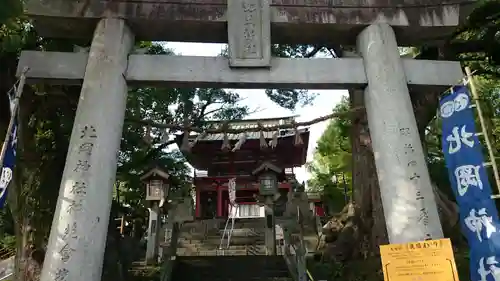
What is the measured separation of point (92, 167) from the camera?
14.9ft

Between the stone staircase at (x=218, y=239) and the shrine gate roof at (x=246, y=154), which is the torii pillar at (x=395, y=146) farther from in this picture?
the shrine gate roof at (x=246, y=154)

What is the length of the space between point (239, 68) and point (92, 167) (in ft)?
6.85

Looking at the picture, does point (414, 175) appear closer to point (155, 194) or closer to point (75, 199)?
point (75, 199)

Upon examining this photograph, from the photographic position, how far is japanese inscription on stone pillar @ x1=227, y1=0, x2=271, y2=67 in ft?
Result: 17.3

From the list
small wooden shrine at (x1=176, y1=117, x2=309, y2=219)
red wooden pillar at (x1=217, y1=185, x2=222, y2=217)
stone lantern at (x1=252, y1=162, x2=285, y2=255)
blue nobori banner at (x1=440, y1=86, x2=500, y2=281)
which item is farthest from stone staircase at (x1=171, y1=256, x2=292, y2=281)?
red wooden pillar at (x1=217, y1=185, x2=222, y2=217)

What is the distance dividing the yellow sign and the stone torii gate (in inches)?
27.5

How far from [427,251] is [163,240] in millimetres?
10043

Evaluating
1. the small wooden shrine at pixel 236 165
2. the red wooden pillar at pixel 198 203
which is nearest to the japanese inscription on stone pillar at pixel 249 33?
the small wooden shrine at pixel 236 165

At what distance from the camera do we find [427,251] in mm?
3738

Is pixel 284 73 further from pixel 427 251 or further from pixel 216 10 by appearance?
pixel 427 251

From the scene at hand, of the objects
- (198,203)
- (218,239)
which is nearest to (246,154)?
(198,203)

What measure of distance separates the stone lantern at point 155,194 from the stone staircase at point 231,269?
4.24ft

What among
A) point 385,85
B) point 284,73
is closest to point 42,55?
point 284,73

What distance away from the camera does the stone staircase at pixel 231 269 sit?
9188mm
